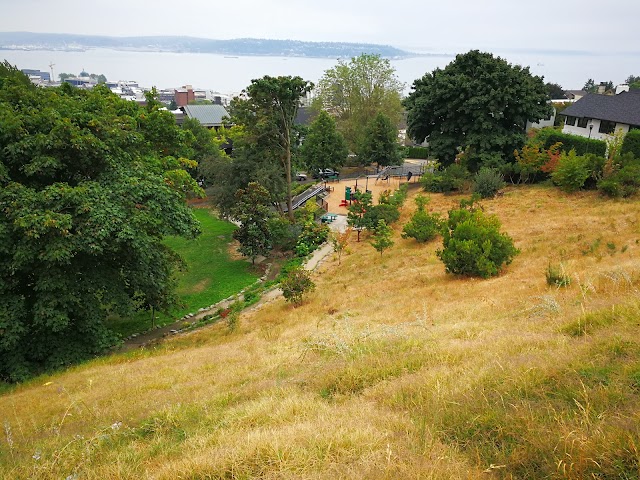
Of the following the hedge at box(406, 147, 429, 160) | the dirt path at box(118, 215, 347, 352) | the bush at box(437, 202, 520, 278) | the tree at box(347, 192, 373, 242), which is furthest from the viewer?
the hedge at box(406, 147, 429, 160)

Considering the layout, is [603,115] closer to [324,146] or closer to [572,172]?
[572,172]

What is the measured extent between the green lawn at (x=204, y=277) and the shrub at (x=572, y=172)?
55.5 ft

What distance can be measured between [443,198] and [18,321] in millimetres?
23451

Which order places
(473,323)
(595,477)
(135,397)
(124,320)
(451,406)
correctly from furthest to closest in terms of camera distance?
(124,320), (473,323), (135,397), (451,406), (595,477)

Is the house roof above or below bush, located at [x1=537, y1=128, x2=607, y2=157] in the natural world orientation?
above

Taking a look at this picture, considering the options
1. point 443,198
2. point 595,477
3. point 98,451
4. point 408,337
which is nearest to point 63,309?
point 98,451

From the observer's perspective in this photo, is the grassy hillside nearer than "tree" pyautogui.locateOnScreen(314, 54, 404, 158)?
Yes

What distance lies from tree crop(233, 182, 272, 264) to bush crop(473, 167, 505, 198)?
1253 cm

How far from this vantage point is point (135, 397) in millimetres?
8156

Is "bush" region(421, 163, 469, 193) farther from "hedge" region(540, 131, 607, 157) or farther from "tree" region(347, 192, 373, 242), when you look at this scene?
"tree" region(347, 192, 373, 242)

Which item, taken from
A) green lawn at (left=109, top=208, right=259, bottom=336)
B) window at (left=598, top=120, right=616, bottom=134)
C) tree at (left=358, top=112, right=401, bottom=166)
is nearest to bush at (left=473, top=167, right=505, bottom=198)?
window at (left=598, top=120, right=616, bottom=134)

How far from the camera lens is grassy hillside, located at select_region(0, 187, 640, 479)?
401 cm

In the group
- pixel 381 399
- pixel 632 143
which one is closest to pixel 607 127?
pixel 632 143

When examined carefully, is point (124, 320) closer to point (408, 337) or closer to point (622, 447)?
point (408, 337)
